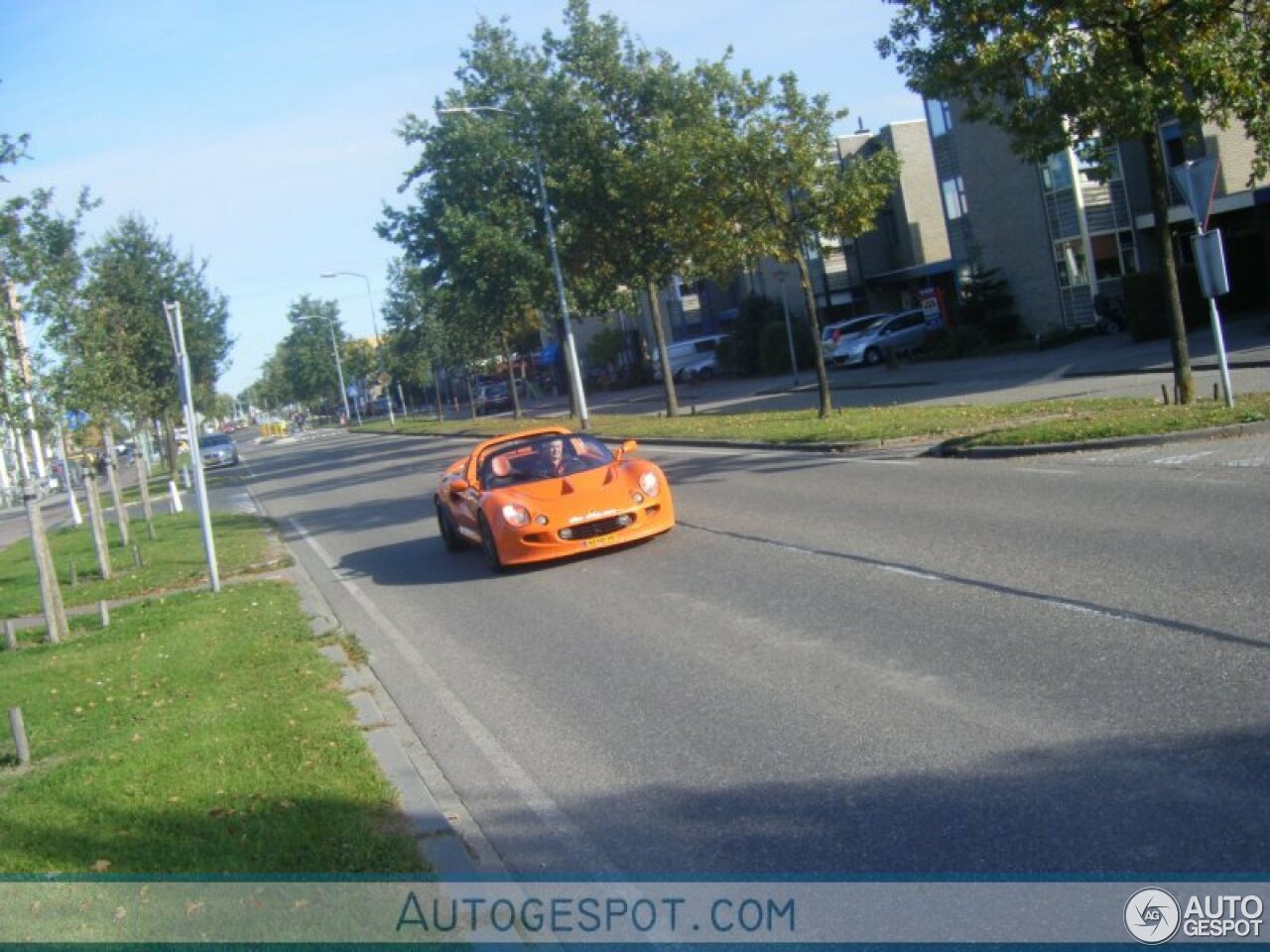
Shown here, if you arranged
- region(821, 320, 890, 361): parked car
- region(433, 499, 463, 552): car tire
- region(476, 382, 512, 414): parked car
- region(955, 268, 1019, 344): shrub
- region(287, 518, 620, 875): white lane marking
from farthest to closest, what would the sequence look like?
region(476, 382, 512, 414): parked car, region(821, 320, 890, 361): parked car, region(955, 268, 1019, 344): shrub, region(433, 499, 463, 552): car tire, region(287, 518, 620, 875): white lane marking

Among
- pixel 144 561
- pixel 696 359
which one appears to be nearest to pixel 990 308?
pixel 696 359

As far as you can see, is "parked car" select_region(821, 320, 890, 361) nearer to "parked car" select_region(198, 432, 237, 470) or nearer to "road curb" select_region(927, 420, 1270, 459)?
"parked car" select_region(198, 432, 237, 470)

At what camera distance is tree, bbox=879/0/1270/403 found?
571 inches

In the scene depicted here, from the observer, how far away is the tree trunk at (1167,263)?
15.8 meters

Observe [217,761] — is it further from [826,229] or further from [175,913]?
[826,229]

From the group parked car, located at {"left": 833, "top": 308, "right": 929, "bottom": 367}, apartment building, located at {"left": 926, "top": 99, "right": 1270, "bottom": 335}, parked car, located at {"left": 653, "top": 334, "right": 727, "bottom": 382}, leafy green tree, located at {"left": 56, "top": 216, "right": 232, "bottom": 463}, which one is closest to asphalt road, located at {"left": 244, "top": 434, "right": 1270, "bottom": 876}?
leafy green tree, located at {"left": 56, "top": 216, "right": 232, "bottom": 463}

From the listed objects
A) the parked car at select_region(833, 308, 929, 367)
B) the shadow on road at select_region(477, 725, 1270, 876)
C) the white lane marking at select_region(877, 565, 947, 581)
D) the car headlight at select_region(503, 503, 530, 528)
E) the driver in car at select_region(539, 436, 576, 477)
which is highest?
the parked car at select_region(833, 308, 929, 367)

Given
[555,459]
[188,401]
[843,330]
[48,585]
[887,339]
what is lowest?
[48,585]

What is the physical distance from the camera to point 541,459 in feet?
42.3

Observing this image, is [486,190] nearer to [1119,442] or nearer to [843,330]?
[843,330]

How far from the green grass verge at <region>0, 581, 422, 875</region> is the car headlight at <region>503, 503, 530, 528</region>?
2.30m

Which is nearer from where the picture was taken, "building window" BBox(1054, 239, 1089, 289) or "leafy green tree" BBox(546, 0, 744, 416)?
"leafy green tree" BBox(546, 0, 744, 416)

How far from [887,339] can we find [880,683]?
3883 centimetres

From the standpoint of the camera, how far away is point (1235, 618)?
21.5 ft
